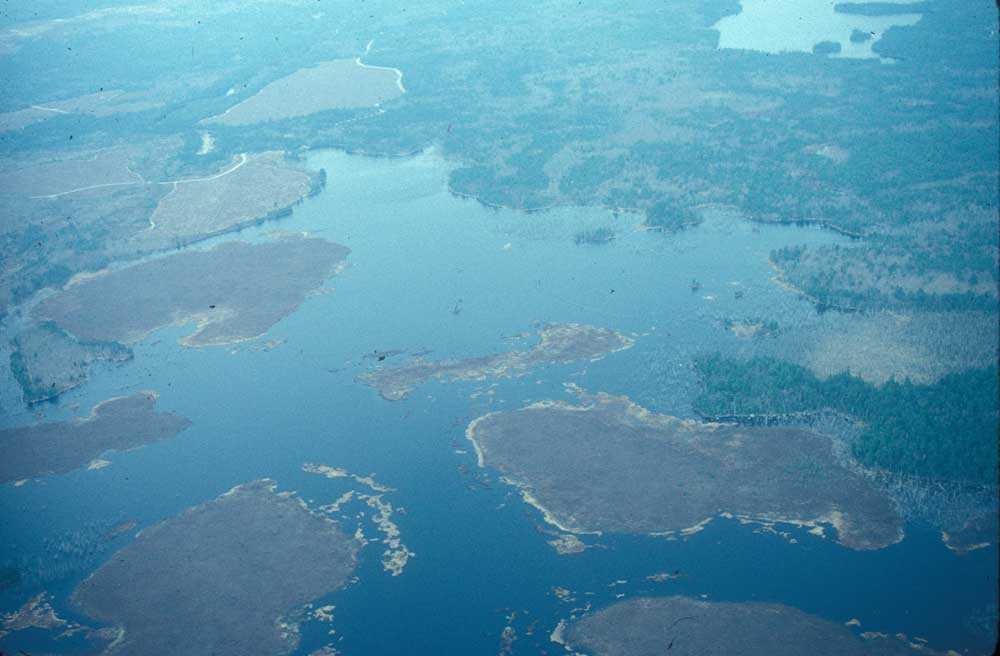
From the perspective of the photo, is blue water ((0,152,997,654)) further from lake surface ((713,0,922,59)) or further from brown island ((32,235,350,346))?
lake surface ((713,0,922,59))

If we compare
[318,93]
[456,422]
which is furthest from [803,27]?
[456,422]

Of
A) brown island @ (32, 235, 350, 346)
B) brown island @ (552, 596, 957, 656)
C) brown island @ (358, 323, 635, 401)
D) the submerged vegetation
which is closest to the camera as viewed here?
brown island @ (552, 596, 957, 656)

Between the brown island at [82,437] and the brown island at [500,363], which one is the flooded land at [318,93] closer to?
the brown island at [82,437]

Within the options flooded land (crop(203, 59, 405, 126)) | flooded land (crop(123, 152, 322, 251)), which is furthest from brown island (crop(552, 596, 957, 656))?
flooded land (crop(203, 59, 405, 126))

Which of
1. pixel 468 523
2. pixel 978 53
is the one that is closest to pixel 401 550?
pixel 468 523

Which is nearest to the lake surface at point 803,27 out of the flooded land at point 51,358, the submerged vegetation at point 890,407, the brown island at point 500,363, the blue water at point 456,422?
the blue water at point 456,422

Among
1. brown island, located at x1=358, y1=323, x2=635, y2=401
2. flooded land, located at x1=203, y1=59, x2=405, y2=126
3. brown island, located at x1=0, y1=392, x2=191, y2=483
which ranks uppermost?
flooded land, located at x1=203, y1=59, x2=405, y2=126
